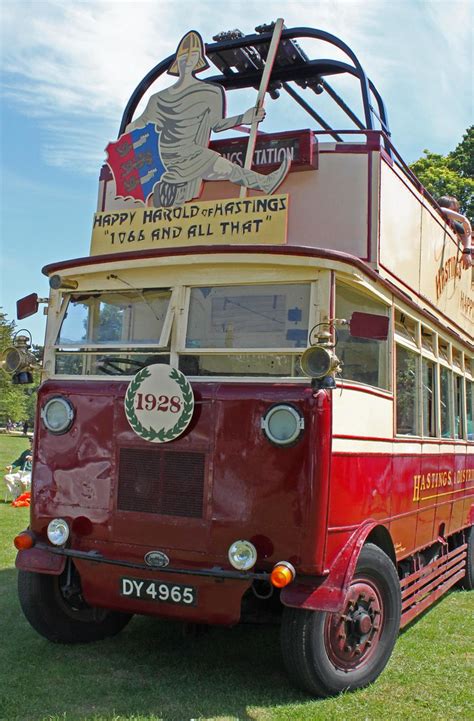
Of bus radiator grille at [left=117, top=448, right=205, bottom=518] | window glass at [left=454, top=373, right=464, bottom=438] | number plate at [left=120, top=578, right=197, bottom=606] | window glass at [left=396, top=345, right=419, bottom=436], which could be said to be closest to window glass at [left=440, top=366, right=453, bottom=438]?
window glass at [left=454, top=373, right=464, bottom=438]

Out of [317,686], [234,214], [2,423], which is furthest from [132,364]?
[2,423]

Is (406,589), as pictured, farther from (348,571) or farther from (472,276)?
(472,276)

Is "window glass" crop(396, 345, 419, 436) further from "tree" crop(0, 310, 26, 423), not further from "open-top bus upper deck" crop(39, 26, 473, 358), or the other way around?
"tree" crop(0, 310, 26, 423)

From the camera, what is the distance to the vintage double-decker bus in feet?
14.9

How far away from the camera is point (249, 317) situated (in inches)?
196

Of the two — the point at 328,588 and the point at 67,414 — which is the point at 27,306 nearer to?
the point at 67,414

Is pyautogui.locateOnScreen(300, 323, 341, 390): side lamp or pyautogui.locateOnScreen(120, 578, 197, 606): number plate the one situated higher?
pyautogui.locateOnScreen(300, 323, 341, 390): side lamp

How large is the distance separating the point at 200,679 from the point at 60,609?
4.04 feet

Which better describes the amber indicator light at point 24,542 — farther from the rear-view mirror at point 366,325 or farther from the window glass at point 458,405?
the window glass at point 458,405

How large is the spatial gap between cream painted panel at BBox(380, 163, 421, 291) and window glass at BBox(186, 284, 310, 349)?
1.13 metres

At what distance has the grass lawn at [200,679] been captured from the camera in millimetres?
4355

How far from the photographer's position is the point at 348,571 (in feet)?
15.0

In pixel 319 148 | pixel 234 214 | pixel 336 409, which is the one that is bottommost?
pixel 336 409

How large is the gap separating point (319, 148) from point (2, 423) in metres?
76.0
